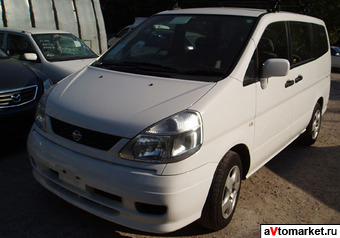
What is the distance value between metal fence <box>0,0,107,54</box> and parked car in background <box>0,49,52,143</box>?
5271 mm

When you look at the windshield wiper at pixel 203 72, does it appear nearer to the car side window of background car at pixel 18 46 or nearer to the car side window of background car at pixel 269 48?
the car side window of background car at pixel 269 48

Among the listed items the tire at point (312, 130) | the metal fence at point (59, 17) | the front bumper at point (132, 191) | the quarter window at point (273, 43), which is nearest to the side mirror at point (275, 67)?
the quarter window at point (273, 43)

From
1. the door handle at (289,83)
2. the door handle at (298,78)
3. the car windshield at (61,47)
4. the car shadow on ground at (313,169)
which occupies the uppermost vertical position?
the door handle at (289,83)

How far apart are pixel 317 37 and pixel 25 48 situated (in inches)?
219

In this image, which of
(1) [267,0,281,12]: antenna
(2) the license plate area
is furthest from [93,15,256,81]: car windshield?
(2) the license plate area

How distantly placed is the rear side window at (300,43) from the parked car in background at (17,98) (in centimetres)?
321

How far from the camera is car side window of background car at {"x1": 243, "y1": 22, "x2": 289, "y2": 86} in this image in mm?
3207

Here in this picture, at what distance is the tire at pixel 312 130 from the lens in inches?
197

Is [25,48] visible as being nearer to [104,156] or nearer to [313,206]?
[104,156]

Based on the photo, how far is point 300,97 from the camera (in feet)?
13.8

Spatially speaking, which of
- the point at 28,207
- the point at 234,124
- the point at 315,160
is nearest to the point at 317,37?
the point at 315,160

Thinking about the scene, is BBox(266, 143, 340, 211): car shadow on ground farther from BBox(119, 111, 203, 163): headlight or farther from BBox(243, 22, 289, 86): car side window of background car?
BBox(119, 111, 203, 163): headlight

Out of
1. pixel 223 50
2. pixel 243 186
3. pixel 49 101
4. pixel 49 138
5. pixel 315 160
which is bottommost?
pixel 315 160

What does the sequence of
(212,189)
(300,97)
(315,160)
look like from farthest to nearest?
(315,160), (300,97), (212,189)
